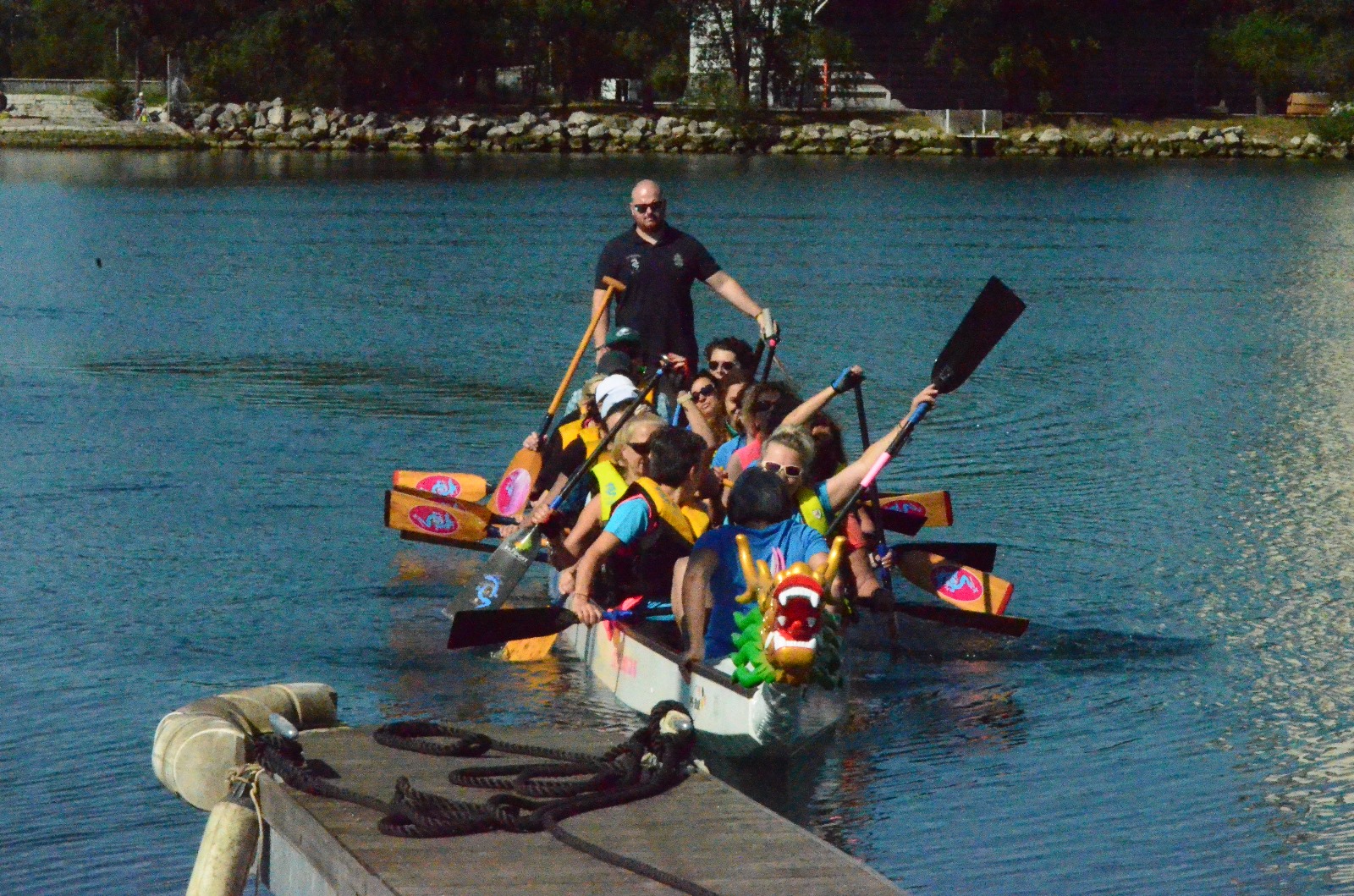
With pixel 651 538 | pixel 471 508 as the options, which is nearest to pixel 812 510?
pixel 651 538

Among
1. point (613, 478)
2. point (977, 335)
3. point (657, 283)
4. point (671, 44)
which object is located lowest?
point (613, 478)

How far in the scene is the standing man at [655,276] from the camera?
12078 millimetres

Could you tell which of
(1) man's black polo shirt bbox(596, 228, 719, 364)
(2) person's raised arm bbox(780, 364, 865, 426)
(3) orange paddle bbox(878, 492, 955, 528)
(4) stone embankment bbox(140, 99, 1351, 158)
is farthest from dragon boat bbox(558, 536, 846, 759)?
(4) stone embankment bbox(140, 99, 1351, 158)

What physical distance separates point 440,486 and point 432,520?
0.86 metres

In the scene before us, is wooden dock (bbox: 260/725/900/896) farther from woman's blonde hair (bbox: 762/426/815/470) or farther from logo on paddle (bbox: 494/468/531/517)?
logo on paddle (bbox: 494/468/531/517)

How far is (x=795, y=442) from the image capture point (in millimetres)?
9000

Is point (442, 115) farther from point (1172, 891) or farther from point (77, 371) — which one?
point (1172, 891)

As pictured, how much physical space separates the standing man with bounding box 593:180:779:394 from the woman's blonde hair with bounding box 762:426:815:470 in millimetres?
3006

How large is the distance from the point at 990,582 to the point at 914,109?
5389 centimetres

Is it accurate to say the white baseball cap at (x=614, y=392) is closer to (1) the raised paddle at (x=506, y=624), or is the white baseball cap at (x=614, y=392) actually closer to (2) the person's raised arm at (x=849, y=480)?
(1) the raised paddle at (x=506, y=624)

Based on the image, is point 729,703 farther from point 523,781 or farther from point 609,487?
point 609,487

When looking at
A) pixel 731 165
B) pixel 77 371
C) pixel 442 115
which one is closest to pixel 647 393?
pixel 77 371

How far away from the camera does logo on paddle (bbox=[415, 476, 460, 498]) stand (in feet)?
43.1

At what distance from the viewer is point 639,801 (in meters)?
6.74
